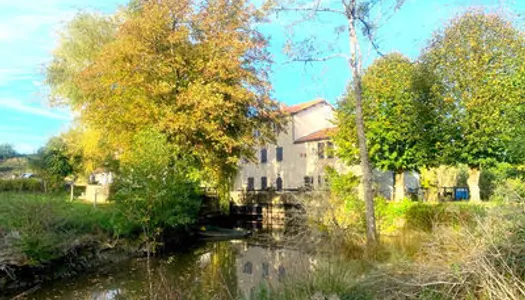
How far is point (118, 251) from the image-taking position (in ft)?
52.6

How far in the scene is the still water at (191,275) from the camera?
991 cm

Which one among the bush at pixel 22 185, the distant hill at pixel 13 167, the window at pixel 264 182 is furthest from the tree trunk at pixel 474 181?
the distant hill at pixel 13 167

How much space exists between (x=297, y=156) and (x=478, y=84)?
756 inches

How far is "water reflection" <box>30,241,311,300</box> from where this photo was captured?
10.2 metres

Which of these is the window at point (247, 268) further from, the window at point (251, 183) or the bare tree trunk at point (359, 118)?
the window at point (251, 183)

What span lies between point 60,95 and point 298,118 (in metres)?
20.8

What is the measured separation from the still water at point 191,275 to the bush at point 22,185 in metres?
18.4

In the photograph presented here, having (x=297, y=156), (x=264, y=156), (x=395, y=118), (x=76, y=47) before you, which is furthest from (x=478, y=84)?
(x=264, y=156)

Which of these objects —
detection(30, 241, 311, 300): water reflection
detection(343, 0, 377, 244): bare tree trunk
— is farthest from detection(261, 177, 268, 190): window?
detection(343, 0, 377, 244): bare tree trunk

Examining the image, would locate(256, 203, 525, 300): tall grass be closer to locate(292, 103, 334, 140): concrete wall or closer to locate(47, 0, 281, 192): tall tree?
locate(47, 0, 281, 192): tall tree

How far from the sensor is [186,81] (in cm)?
1944

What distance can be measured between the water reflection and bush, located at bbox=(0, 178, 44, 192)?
18.6 m

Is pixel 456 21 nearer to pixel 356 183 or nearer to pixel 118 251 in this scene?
pixel 356 183

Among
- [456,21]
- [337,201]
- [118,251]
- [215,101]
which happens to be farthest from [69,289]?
[456,21]
